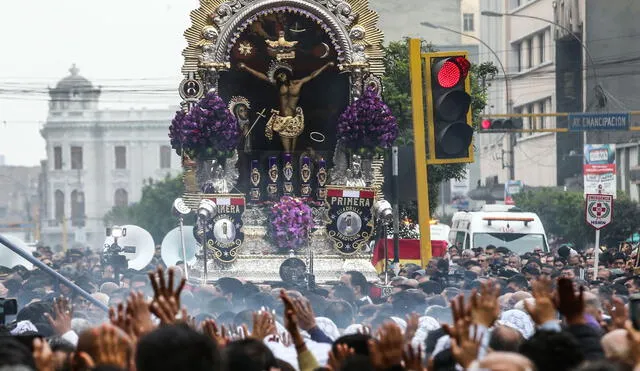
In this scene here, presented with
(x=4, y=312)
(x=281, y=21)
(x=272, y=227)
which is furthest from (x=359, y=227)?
(x=4, y=312)

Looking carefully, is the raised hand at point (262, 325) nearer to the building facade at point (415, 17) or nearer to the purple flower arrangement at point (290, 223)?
the purple flower arrangement at point (290, 223)

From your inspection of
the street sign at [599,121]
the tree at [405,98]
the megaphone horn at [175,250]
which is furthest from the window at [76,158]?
the megaphone horn at [175,250]

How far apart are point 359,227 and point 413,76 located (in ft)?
12.8

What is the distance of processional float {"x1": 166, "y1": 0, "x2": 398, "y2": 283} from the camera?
2266cm

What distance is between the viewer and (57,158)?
119 metres

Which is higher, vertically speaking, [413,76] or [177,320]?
[413,76]

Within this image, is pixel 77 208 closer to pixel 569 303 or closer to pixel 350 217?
pixel 350 217

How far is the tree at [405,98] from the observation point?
3350 centimetres

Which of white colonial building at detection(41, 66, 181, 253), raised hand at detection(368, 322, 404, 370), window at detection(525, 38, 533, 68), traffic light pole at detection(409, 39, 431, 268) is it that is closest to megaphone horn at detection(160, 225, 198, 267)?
traffic light pole at detection(409, 39, 431, 268)

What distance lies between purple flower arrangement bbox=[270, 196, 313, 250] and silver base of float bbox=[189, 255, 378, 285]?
1.06 feet

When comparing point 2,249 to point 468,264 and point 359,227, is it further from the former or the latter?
point 468,264

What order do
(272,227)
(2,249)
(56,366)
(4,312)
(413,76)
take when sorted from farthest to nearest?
(2,249) < (272,227) < (413,76) < (4,312) < (56,366)

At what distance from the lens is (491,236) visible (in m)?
31.4

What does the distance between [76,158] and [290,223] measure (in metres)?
98.7
